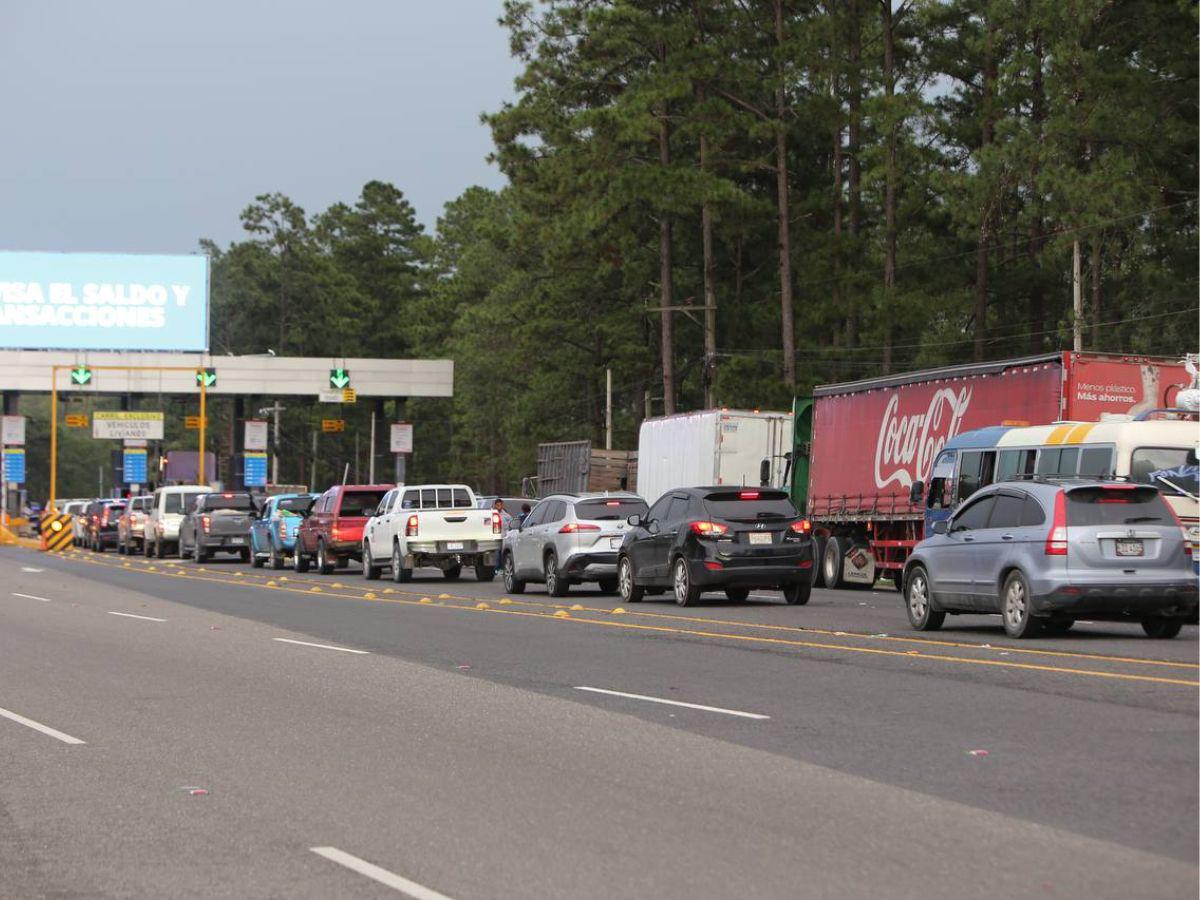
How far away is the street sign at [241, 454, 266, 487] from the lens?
297 feet

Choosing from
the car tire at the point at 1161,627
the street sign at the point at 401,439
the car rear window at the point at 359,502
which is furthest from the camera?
the street sign at the point at 401,439

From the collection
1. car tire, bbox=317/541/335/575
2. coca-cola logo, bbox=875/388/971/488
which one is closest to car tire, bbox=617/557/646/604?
coca-cola logo, bbox=875/388/971/488

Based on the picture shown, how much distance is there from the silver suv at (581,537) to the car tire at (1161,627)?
40.4 ft

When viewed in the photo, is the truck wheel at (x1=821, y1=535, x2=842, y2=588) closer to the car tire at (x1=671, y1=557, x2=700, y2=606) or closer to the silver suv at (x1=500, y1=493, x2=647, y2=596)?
the silver suv at (x1=500, y1=493, x2=647, y2=596)

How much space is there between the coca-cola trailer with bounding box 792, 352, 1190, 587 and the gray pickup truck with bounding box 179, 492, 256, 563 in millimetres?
18990

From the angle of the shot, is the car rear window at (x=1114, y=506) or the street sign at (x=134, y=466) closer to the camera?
the car rear window at (x=1114, y=506)

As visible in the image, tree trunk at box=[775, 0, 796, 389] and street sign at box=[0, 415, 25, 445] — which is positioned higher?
tree trunk at box=[775, 0, 796, 389]

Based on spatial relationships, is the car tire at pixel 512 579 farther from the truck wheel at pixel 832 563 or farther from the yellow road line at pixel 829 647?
the truck wheel at pixel 832 563

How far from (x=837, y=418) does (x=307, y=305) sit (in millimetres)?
99692

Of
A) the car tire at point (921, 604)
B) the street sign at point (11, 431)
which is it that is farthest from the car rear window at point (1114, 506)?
the street sign at point (11, 431)

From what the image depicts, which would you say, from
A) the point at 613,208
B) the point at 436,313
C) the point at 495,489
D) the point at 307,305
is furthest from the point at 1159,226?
the point at 307,305

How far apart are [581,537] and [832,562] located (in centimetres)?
620

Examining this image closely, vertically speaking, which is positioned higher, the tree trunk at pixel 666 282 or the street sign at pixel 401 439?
the tree trunk at pixel 666 282

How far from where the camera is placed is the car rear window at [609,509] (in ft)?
100
